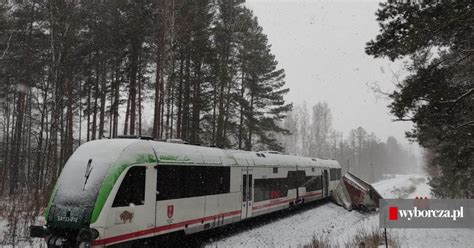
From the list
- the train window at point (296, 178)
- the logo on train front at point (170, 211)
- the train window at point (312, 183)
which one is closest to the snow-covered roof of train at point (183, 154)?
the logo on train front at point (170, 211)

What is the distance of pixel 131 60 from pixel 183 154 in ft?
45.9

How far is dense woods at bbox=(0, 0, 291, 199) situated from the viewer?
63.8 ft

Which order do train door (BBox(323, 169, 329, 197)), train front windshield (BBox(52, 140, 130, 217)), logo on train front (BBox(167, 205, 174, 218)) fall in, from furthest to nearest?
train door (BBox(323, 169, 329, 197)) → logo on train front (BBox(167, 205, 174, 218)) → train front windshield (BBox(52, 140, 130, 217))

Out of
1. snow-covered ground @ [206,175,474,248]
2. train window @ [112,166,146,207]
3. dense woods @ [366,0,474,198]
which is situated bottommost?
snow-covered ground @ [206,175,474,248]

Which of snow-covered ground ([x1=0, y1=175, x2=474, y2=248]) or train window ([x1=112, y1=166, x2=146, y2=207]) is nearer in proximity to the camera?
train window ([x1=112, y1=166, x2=146, y2=207])

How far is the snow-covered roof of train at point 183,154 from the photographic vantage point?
29.0 ft

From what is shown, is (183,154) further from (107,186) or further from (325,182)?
(325,182)

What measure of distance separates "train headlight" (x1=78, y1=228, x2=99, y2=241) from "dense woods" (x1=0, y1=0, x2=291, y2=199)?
1010cm

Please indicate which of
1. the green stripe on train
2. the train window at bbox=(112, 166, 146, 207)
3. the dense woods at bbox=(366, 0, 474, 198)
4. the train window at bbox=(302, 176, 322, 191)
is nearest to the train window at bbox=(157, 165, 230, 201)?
the train window at bbox=(112, 166, 146, 207)

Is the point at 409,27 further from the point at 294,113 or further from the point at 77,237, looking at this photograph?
the point at 294,113

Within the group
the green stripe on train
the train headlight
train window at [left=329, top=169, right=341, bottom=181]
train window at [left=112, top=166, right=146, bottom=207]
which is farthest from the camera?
train window at [left=329, top=169, right=341, bottom=181]

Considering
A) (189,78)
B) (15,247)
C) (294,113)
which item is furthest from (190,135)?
(294,113)

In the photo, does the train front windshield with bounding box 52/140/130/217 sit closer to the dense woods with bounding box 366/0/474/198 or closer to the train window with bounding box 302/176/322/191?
the dense woods with bounding box 366/0/474/198

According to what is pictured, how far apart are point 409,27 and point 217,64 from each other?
58.5ft
